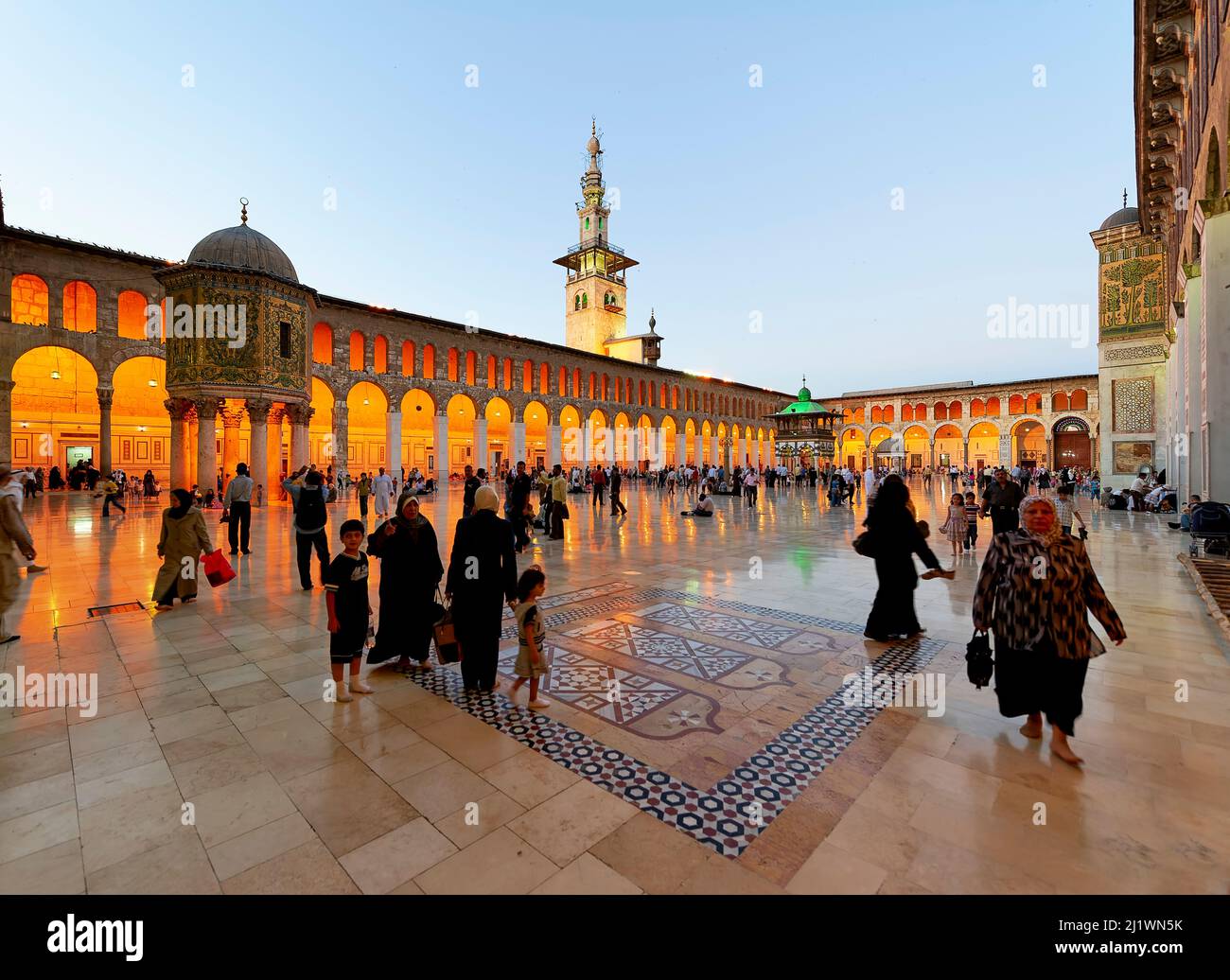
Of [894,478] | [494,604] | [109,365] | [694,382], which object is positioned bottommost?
[494,604]

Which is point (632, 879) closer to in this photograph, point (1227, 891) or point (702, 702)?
point (702, 702)

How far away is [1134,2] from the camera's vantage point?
10.0 m

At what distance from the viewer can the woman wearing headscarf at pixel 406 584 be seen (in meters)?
3.79

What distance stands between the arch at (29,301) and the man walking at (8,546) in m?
18.5

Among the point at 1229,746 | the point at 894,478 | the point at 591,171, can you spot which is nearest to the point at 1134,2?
the point at 894,478

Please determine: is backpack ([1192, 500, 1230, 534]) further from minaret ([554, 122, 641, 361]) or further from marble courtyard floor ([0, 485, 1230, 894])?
minaret ([554, 122, 641, 361])

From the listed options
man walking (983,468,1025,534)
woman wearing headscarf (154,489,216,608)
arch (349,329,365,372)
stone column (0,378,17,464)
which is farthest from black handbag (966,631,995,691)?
arch (349,329,365,372)

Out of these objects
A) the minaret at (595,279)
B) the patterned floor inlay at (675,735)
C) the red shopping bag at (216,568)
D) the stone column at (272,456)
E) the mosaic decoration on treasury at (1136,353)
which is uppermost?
the minaret at (595,279)

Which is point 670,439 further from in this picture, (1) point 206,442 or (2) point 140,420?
(2) point 140,420

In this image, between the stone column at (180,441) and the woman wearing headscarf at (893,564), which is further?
the stone column at (180,441)

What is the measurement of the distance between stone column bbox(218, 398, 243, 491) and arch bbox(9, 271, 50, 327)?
18.7 feet

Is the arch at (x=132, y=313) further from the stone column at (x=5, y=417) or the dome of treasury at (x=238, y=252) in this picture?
the dome of treasury at (x=238, y=252)

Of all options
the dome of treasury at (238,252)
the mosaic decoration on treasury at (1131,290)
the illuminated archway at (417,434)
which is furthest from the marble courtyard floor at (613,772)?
the illuminated archway at (417,434)
